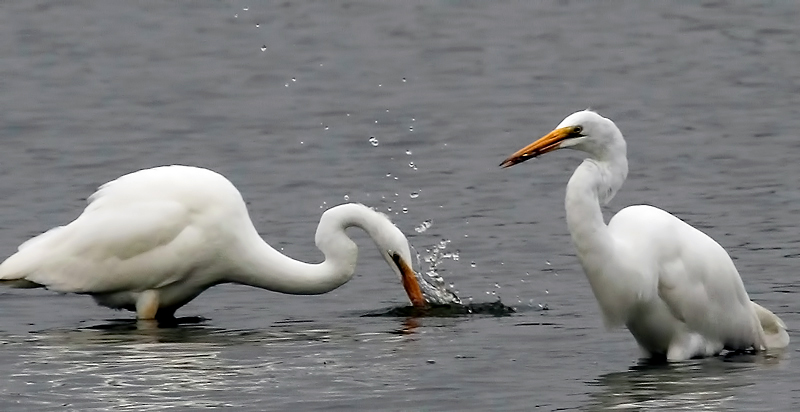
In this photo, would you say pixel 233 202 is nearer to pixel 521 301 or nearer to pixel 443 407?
pixel 521 301

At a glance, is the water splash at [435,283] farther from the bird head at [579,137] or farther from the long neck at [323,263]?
the bird head at [579,137]

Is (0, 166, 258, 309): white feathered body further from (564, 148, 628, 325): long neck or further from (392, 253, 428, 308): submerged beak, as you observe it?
(564, 148, 628, 325): long neck

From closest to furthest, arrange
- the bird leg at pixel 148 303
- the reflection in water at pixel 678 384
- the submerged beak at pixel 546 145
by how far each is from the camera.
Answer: the reflection in water at pixel 678 384, the submerged beak at pixel 546 145, the bird leg at pixel 148 303

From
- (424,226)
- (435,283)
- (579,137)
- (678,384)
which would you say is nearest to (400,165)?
(424,226)

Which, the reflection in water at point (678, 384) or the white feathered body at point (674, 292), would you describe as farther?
the white feathered body at point (674, 292)

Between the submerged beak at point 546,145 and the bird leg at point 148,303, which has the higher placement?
the submerged beak at point 546,145

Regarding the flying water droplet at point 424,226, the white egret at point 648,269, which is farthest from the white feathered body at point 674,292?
the flying water droplet at point 424,226

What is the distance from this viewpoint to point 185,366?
1212cm

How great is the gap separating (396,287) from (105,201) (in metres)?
2.51

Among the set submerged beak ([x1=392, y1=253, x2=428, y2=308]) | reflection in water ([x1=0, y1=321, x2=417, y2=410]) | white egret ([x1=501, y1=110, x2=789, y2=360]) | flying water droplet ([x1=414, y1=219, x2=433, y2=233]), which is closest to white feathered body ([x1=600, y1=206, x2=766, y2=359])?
white egret ([x1=501, y1=110, x2=789, y2=360])

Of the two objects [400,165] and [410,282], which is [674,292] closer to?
[410,282]

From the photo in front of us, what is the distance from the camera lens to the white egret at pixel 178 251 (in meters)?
14.0

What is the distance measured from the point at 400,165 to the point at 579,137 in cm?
835

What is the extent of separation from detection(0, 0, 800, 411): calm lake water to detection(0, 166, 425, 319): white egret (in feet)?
0.99
